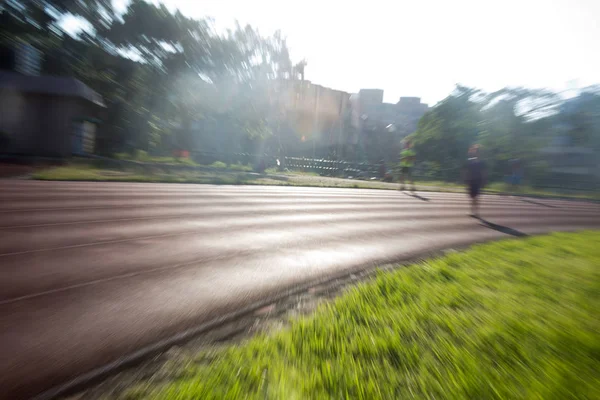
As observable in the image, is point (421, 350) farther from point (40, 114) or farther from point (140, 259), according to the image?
point (40, 114)

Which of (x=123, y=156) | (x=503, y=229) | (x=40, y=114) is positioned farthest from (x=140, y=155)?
(x=503, y=229)

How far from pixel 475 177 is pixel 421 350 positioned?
30.6 feet

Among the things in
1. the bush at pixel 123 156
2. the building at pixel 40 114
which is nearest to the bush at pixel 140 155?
the bush at pixel 123 156

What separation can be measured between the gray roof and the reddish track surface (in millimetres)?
14454

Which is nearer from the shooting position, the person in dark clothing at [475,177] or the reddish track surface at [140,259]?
the reddish track surface at [140,259]

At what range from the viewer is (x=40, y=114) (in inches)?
760

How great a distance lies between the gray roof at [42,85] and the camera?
18766mm

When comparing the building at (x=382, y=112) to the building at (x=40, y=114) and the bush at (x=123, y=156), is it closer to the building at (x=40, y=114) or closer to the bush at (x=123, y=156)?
the bush at (x=123, y=156)

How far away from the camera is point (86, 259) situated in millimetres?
3492

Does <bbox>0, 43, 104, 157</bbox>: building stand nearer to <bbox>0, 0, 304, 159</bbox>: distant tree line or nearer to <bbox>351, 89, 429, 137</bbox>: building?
<bbox>0, 0, 304, 159</bbox>: distant tree line

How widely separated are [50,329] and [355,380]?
1.93m

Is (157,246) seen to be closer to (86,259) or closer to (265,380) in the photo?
(86,259)

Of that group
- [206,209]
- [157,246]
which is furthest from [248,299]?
[206,209]

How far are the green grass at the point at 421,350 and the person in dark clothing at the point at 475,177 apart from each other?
708cm
